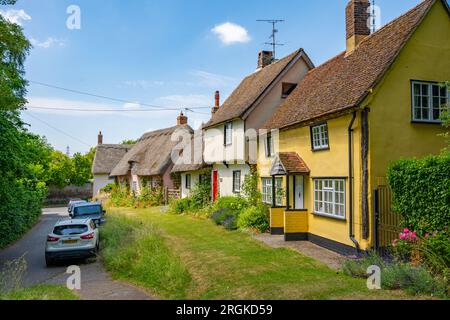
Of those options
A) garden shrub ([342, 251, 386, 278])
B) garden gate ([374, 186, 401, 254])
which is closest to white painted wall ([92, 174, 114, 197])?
garden gate ([374, 186, 401, 254])

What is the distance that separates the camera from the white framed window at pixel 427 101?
12.8 metres

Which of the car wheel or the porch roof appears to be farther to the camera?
the porch roof

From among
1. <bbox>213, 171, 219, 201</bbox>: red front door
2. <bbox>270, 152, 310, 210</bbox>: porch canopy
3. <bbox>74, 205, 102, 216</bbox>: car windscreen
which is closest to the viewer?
<bbox>270, 152, 310, 210</bbox>: porch canopy

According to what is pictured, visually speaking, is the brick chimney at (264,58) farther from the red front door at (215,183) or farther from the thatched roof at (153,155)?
the thatched roof at (153,155)

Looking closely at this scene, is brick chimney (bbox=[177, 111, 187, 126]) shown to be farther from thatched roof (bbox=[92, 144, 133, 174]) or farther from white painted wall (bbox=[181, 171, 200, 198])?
thatched roof (bbox=[92, 144, 133, 174])

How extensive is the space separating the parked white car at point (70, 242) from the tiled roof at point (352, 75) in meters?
9.47

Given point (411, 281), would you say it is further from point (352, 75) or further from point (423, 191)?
point (352, 75)

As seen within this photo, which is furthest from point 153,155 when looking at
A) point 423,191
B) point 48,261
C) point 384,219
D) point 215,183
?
point 423,191

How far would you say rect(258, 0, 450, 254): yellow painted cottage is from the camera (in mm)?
12117

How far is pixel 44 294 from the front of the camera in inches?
340

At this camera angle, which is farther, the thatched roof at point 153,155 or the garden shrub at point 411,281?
the thatched roof at point 153,155

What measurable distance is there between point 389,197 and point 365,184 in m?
0.82

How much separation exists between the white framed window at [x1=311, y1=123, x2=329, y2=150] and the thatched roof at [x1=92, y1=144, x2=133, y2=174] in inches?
1737

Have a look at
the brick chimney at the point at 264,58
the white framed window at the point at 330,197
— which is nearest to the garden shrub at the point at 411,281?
the white framed window at the point at 330,197
